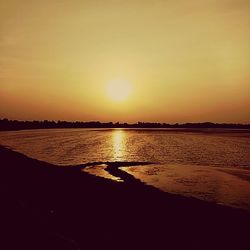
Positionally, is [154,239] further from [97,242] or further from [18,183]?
[18,183]

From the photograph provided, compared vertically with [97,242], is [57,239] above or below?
above

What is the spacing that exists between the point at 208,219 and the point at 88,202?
568 centimetres

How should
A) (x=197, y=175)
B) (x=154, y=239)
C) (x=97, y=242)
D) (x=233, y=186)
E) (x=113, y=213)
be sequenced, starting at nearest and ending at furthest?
1. (x=97, y=242)
2. (x=154, y=239)
3. (x=113, y=213)
4. (x=233, y=186)
5. (x=197, y=175)

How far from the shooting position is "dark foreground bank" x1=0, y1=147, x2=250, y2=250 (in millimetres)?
9188

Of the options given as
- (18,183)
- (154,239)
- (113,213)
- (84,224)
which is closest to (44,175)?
(18,183)

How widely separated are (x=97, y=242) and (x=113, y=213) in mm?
3919

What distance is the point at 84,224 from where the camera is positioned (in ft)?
38.1

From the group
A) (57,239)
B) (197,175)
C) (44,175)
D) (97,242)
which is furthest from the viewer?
(197,175)

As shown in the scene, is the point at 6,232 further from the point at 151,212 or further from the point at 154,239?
the point at 151,212

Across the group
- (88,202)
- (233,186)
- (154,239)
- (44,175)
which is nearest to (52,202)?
(88,202)

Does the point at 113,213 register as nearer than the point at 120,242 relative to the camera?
No

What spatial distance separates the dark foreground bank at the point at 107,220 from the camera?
30.1 feet

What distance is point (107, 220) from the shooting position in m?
12.6

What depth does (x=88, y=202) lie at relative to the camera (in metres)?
15.4
